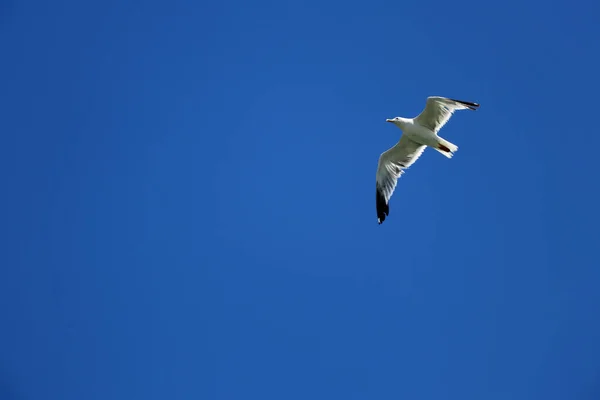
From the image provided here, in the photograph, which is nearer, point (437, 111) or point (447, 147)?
point (437, 111)

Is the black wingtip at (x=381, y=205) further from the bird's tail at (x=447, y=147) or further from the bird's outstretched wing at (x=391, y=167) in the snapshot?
the bird's tail at (x=447, y=147)

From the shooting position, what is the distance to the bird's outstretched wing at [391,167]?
15641 millimetres

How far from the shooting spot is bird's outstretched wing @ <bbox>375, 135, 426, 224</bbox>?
1564 centimetres

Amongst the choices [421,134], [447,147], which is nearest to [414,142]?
A: [421,134]

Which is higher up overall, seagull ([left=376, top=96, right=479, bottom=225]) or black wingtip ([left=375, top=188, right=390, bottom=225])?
seagull ([left=376, top=96, right=479, bottom=225])

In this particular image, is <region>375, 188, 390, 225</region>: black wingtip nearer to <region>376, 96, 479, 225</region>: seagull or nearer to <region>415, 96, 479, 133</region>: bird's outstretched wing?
<region>376, 96, 479, 225</region>: seagull

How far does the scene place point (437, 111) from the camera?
47.6 feet

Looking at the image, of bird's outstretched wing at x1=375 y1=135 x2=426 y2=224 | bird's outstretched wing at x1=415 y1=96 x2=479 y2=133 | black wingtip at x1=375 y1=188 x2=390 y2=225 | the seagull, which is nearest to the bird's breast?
the seagull

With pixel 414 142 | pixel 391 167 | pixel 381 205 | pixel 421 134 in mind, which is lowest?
pixel 381 205

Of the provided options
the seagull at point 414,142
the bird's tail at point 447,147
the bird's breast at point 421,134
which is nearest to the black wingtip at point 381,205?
the seagull at point 414,142

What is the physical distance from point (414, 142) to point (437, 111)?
1138 mm

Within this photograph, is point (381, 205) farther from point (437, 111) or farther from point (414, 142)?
point (437, 111)

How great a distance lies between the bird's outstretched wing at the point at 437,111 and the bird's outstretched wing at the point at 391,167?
813 millimetres

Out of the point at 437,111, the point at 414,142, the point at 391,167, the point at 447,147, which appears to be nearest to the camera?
the point at 437,111
